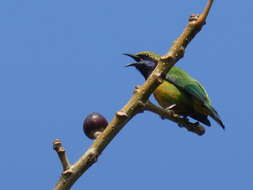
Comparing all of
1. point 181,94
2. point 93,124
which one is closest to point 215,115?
point 181,94

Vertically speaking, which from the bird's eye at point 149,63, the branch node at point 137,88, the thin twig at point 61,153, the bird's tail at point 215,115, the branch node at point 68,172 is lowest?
the branch node at point 68,172

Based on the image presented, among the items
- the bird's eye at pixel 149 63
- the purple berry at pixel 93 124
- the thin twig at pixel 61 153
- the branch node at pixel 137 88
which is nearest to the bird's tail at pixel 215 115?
the bird's eye at pixel 149 63

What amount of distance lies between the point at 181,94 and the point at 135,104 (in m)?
4.21

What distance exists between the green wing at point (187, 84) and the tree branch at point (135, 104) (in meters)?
3.86

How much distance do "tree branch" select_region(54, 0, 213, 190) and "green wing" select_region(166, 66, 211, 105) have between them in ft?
12.7

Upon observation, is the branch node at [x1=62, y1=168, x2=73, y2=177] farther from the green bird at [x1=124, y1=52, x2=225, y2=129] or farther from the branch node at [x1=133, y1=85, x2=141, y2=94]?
the green bird at [x1=124, y1=52, x2=225, y2=129]

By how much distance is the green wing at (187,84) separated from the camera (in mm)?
5707

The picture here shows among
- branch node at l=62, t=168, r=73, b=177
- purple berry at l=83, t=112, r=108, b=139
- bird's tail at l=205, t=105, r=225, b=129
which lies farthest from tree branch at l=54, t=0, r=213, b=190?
bird's tail at l=205, t=105, r=225, b=129

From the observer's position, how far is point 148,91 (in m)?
1.79

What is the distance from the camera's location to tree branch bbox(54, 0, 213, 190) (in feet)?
5.61

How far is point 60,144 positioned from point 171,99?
413cm

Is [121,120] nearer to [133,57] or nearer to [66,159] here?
[66,159]

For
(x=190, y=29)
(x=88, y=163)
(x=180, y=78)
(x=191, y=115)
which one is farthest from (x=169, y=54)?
(x=180, y=78)

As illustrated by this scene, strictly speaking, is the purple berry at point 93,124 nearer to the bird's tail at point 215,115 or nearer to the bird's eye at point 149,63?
the bird's tail at point 215,115
